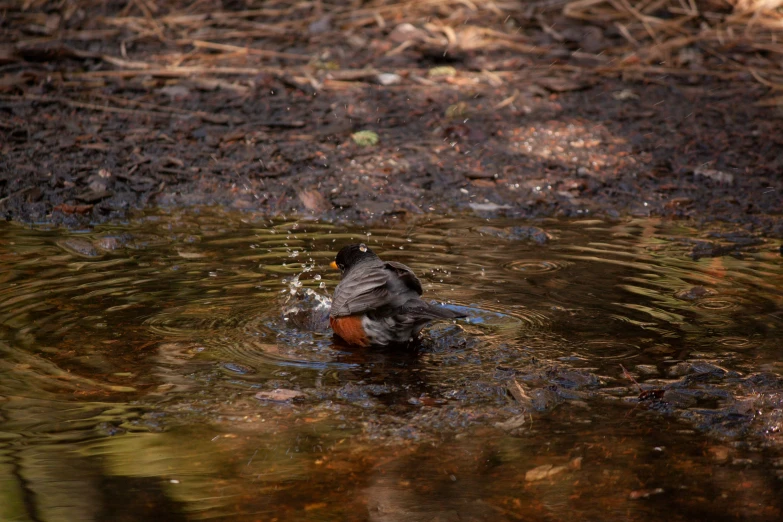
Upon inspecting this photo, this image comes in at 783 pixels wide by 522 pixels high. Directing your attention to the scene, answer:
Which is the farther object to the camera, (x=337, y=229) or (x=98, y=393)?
(x=337, y=229)

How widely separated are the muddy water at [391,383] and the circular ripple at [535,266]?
0.8 inches

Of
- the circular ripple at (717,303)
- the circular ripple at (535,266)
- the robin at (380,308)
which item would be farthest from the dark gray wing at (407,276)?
the circular ripple at (717,303)

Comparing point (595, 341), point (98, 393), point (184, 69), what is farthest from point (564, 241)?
point (184, 69)

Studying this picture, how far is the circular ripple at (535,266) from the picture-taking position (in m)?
5.61

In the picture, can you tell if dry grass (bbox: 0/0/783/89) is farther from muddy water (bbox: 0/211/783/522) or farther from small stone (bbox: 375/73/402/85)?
muddy water (bbox: 0/211/783/522)

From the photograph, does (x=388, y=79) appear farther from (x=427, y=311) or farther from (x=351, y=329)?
(x=427, y=311)

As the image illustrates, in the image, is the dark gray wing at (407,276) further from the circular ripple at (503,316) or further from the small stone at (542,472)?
the small stone at (542,472)

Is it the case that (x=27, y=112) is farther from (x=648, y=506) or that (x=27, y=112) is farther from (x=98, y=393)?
(x=648, y=506)

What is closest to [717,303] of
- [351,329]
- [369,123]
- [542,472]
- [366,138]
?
[351,329]

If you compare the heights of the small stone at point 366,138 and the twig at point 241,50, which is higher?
the twig at point 241,50

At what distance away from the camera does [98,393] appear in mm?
3787

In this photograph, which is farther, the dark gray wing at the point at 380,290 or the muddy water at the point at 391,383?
the dark gray wing at the point at 380,290

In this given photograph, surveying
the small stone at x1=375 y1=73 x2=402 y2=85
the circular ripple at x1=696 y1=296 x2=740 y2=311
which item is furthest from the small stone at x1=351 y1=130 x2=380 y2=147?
the circular ripple at x1=696 y1=296 x2=740 y2=311

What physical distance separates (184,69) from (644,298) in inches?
207
